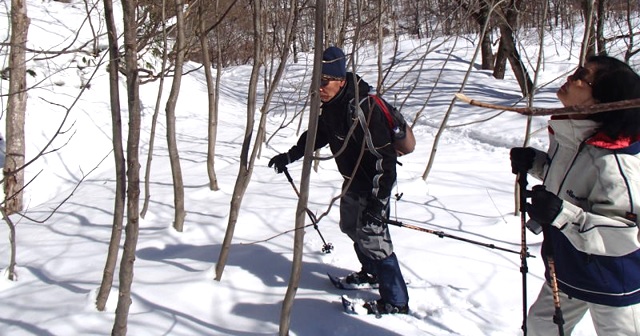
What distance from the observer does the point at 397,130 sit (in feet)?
9.50

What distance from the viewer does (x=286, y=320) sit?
247 cm

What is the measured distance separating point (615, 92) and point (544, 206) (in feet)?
1.65

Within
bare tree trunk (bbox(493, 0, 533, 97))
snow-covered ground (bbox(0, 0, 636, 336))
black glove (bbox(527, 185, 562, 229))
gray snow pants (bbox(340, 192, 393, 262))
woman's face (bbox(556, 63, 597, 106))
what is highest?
bare tree trunk (bbox(493, 0, 533, 97))

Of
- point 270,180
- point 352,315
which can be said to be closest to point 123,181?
point 352,315

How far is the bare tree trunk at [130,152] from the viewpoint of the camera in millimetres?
2129

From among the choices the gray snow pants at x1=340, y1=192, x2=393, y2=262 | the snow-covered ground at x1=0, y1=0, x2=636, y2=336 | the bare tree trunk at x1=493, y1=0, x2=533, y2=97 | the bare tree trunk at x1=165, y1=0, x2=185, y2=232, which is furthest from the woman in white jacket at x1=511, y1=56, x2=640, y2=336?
the bare tree trunk at x1=493, y1=0, x2=533, y2=97

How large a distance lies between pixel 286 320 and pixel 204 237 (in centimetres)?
190

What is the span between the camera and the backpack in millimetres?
2891

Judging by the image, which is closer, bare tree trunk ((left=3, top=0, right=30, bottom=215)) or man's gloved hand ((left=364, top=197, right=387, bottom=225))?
man's gloved hand ((left=364, top=197, right=387, bottom=225))

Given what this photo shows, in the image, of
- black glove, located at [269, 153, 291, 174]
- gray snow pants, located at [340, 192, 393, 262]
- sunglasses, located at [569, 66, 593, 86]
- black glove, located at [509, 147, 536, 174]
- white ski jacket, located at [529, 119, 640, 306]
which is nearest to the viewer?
white ski jacket, located at [529, 119, 640, 306]

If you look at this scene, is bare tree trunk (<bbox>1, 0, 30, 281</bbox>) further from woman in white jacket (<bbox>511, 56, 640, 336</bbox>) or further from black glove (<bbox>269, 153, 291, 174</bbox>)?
woman in white jacket (<bbox>511, 56, 640, 336</bbox>)

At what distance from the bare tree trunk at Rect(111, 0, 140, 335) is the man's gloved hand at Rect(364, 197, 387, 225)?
48.8 inches

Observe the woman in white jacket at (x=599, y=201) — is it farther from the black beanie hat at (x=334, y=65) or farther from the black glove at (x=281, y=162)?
the black glove at (x=281, y=162)

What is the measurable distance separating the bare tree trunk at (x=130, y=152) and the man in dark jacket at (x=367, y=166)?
103 cm
